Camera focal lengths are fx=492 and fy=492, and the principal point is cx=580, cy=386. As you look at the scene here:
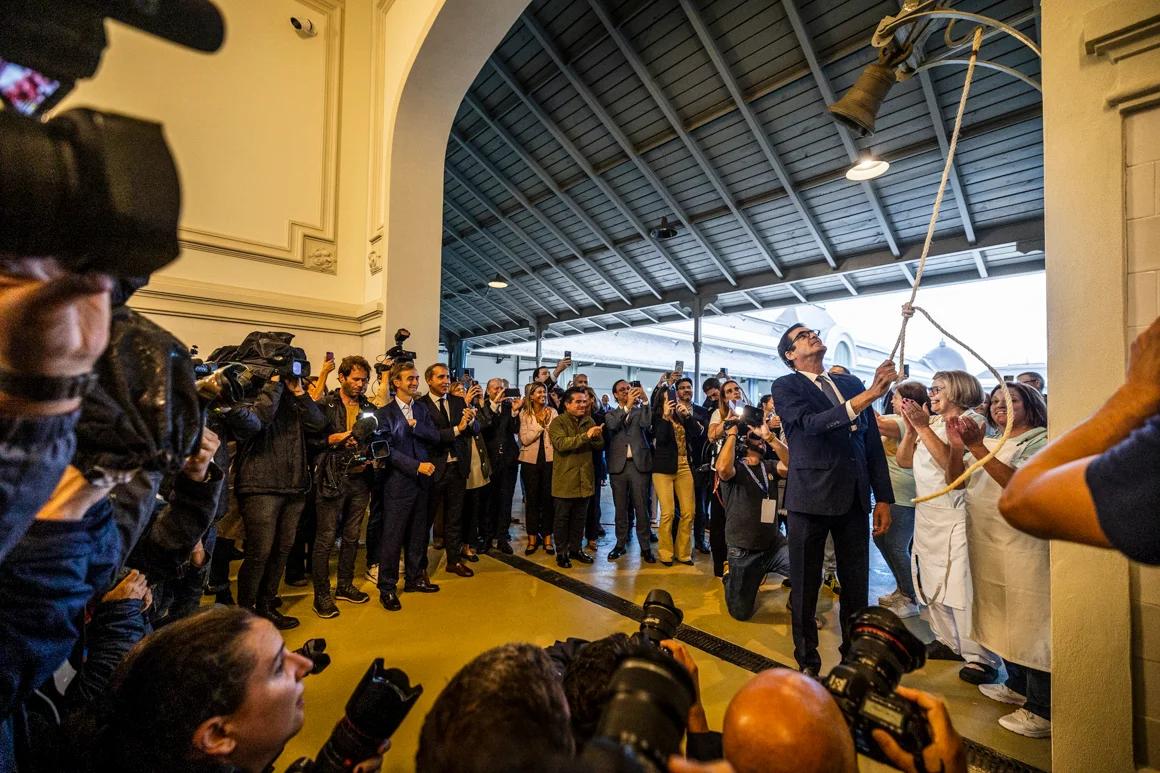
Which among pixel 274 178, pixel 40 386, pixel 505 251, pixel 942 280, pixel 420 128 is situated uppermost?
pixel 505 251

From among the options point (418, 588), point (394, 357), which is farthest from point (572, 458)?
Answer: point (394, 357)

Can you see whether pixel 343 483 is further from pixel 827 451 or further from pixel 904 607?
pixel 904 607

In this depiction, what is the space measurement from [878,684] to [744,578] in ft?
7.64

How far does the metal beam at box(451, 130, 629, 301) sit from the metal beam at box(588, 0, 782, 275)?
2384mm

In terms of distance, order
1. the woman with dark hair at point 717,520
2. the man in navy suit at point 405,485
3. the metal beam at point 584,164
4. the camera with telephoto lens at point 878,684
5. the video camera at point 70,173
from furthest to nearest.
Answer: the metal beam at point 584,164 → the woman with dark hair at point 717,520 → the man in navy suit at point 405,485 → the camera with telephoto lens at point 878,684 → the video camera at point 70,173

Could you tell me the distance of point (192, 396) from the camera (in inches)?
26.2

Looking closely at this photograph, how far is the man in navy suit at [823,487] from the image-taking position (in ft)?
7.36

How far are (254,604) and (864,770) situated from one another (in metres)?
2.96

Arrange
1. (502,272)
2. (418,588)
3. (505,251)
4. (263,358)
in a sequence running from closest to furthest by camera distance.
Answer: (263,358) < (418,588) < (505,251) < (502,272)

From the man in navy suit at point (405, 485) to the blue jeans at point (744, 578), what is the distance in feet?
6.38

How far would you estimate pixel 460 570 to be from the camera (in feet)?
12.0

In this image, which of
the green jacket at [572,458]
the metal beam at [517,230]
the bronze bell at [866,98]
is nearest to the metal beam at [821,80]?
the bronze bell at [866,98]

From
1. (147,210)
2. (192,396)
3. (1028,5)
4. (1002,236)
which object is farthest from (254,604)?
(1002,236)

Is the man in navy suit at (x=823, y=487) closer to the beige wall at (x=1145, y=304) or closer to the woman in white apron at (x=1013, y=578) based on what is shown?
the woman in white apron at (x=1013, y=578)
